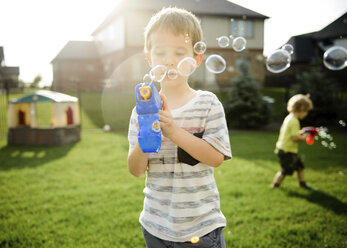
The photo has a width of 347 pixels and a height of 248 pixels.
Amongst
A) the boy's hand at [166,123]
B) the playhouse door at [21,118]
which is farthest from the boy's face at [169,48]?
the playhouse door at [21,118]

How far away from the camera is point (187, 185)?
57.9 inches

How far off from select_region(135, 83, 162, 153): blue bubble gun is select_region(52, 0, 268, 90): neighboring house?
1741cm

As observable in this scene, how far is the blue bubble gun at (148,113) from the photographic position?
1172 mm

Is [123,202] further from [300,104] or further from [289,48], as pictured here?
[300,104]

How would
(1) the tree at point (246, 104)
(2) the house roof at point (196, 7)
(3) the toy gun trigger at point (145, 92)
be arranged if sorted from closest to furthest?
1. (3) the toy gun trigger at point (145, 92)
2. (1) the tree at point (246, 104)
3. (2) the house roof at point (196, 7)

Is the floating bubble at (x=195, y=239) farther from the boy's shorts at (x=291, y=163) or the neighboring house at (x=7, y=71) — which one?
the neighboring house at (x=7, y=71)

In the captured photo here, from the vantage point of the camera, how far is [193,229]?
144 centimetres

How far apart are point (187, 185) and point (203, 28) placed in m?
20.3

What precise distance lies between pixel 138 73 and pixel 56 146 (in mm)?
14274

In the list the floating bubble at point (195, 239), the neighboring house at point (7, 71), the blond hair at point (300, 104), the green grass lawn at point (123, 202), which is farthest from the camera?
the neighboring house at point (7, 71)

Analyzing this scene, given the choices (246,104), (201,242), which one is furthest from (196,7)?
(201,242)

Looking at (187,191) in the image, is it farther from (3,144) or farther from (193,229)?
(3,144)

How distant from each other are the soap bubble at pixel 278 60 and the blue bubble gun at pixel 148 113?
1.80 metres

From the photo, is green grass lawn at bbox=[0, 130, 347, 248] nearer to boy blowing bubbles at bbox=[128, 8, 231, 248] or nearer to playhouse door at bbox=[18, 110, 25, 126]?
boy blowing bubbles at bbox=[128, 8, 231, 248]
